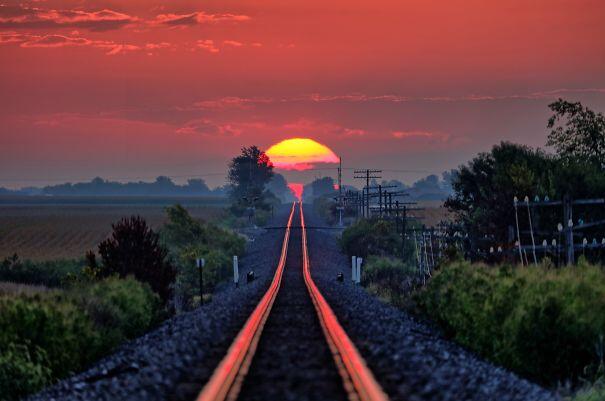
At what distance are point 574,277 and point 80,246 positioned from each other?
77.6m

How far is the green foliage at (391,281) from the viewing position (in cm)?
2907

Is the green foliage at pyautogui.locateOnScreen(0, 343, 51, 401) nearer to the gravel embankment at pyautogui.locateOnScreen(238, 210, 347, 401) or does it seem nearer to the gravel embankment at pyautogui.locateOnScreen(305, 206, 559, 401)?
the gravel embankment at pyautogui.locateOnScreen(238, 210, 347, 401)

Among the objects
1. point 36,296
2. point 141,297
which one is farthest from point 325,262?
point 36,296

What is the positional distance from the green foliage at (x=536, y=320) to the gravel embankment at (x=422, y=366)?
1.60 ft

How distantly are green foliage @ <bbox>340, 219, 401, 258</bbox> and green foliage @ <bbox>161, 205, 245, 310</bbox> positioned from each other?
29.0ft

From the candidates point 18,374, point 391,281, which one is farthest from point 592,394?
point 391,281

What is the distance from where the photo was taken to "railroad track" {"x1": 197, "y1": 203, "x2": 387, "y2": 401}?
31.9 feet

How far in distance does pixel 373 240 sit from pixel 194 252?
56.5 ft

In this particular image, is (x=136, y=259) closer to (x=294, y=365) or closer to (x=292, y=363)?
(x=292, y=363)

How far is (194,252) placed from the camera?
5022cm

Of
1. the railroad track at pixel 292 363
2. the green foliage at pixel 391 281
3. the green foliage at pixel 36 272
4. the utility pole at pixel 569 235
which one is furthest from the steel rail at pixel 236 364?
the green foliage at pixel 36 272

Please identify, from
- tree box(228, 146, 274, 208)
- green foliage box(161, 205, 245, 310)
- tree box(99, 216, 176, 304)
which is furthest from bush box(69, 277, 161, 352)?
tree box(228, 146, 274, 208)

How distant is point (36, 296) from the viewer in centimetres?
1634

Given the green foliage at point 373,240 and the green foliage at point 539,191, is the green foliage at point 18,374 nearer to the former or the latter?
the green foliage at point 539,191
